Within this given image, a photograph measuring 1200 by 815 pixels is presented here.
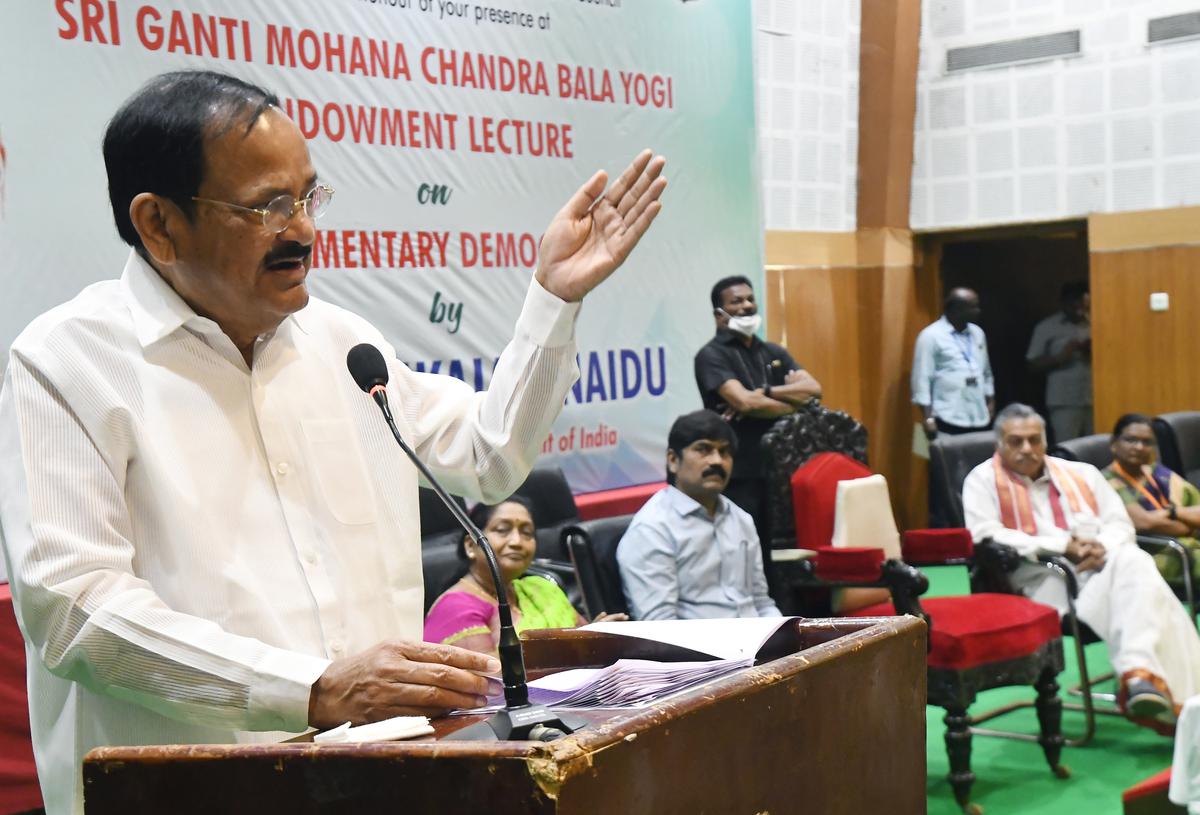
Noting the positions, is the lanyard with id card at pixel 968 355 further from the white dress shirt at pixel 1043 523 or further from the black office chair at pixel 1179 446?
the white dress shirt at pixel 1043 523

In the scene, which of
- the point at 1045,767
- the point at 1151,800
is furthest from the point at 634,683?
the point at 1045,767

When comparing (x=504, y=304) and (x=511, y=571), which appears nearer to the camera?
(x=511, y=571)

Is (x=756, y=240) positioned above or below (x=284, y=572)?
above

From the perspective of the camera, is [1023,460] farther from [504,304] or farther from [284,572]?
[284,572]

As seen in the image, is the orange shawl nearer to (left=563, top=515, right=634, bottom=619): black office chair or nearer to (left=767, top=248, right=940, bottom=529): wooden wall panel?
(left=563, top=515, right=634, bottom=619): black office chair

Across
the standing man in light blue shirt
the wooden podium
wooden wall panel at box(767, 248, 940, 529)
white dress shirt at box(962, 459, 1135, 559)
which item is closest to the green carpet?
white dress shirt at box(962, 459, 1135, 559)

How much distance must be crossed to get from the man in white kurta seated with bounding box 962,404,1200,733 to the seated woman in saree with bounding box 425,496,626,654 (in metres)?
1.77

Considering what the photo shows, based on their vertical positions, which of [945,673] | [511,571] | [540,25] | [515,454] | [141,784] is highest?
[540,25]

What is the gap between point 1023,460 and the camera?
503cm

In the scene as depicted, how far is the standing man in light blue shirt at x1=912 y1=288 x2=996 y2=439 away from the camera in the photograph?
8320 mm

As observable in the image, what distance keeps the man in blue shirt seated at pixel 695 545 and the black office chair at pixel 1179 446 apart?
3.07 metres

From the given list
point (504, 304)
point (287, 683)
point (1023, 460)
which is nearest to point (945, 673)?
point (1023, 460)

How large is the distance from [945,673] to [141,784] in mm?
3243

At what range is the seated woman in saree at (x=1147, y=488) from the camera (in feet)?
17.3
